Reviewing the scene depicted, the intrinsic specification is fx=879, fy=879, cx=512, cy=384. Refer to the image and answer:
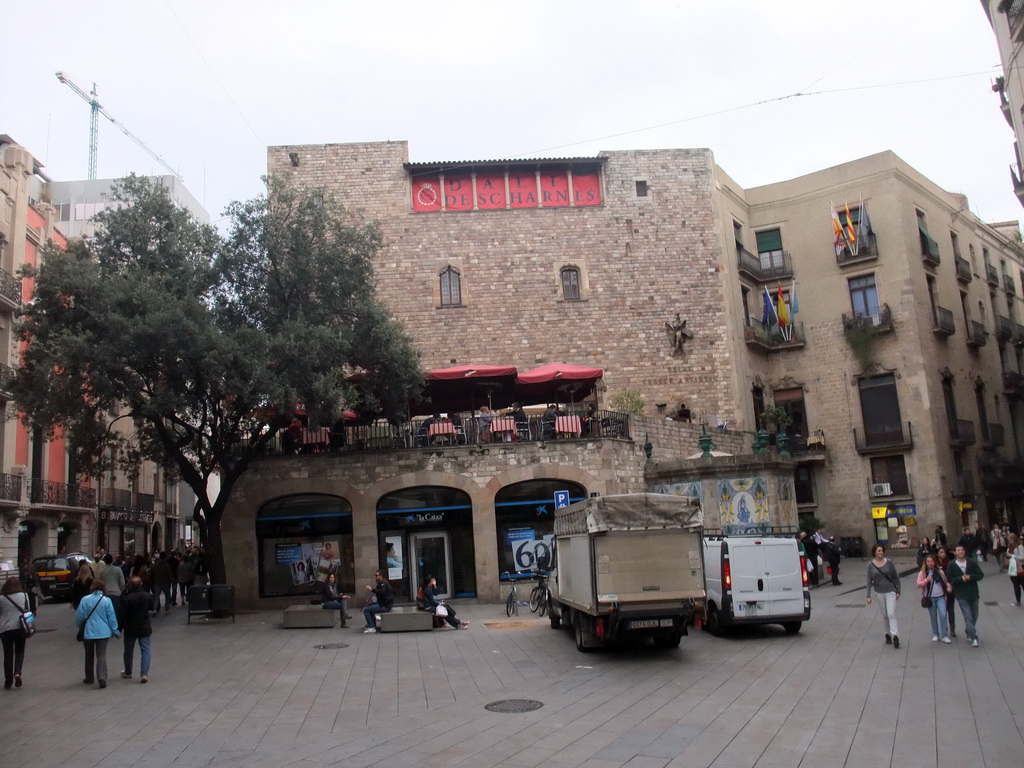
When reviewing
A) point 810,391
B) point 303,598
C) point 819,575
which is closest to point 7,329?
point 303,598

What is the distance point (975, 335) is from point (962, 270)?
9.87ft

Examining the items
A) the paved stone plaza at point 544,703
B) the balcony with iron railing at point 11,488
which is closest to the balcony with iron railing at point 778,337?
the paved stone plaza at point 544,703

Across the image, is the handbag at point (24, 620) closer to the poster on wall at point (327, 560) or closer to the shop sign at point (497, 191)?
the poster on wall at point (327, 560)

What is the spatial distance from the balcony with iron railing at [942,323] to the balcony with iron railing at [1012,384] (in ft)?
22.2

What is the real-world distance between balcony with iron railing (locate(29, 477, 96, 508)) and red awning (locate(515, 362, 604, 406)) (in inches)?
708

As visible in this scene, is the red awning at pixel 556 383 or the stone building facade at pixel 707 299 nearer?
the red awning at pixel 556 383

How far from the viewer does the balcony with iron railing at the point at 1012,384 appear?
137 ft

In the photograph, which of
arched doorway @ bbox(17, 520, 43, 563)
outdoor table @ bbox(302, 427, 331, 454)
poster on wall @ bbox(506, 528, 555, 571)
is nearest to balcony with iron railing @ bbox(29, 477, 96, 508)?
arched doorway @ bbox(17, 520, 43, 563)

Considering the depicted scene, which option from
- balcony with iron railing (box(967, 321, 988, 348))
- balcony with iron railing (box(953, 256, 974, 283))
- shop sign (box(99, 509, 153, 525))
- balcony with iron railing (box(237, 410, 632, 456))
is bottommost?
shop sign (box(99, 509, 153, 525))

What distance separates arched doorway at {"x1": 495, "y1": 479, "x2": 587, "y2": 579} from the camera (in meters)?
23.6

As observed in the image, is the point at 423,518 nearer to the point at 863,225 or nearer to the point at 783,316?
the point at 783,316

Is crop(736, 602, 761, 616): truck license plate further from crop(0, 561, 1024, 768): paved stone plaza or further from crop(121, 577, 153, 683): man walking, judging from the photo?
crop(121, 577, 153, 683): man walking

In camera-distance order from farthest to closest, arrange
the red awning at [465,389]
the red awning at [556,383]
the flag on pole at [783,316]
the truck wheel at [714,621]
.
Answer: the flag on pole at [783,316]
the red awning at [556,383]
the red awning at [465,389]
the truck wheel at [714,621]

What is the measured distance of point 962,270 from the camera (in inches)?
1564
